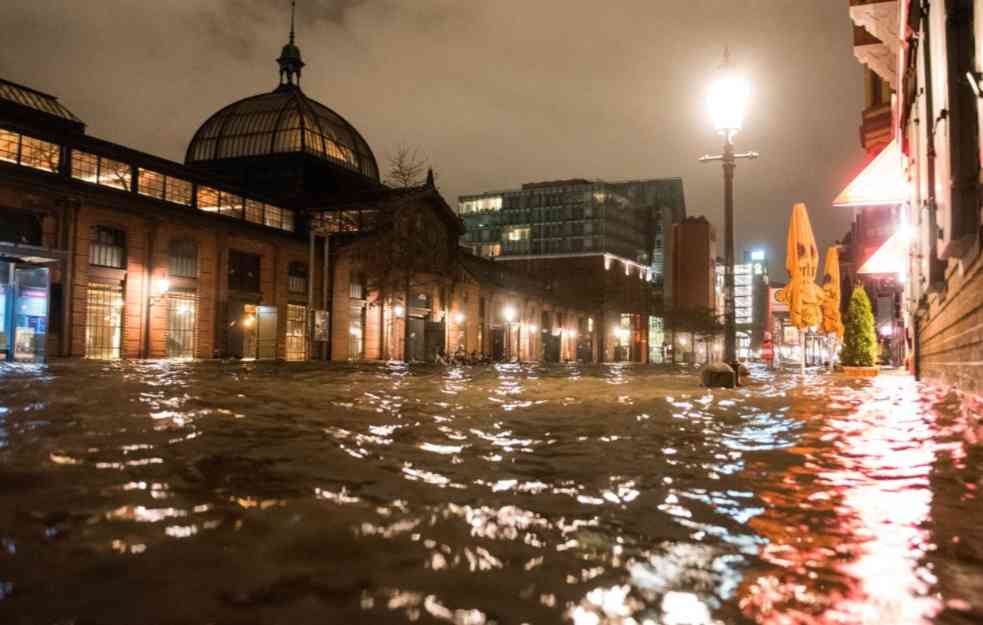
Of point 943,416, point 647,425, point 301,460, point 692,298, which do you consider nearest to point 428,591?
point 301,460

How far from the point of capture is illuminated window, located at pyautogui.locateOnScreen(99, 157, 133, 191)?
31422mm

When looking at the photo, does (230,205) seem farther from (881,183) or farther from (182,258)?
(881,183)

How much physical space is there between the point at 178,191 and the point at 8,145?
8327mm

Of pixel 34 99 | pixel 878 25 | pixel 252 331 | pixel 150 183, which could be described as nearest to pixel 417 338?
pixel 252 331

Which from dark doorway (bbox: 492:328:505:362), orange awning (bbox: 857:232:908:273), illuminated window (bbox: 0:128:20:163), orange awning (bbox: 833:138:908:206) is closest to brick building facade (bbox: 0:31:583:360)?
illuminated window (bbox: 0:128:20:163)

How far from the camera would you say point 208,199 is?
3700 cm

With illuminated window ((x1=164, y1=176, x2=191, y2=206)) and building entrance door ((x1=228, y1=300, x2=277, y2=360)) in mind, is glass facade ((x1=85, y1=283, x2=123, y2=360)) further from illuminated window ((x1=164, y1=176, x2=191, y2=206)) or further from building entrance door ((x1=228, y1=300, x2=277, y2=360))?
building entrance door ((x1=228, y1=300, x2=277, y2=360))

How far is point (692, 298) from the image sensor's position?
13500 cm

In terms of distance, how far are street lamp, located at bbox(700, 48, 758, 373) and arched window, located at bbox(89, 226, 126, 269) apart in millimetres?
28056

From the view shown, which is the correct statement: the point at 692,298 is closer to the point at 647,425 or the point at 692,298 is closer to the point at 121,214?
the point at 121,214

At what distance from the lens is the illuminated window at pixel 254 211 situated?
130 ft

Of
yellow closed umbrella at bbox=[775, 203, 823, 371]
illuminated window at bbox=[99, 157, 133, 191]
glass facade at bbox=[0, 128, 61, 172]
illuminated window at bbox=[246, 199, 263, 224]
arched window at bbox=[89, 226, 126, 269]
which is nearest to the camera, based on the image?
yellow closed umbrella at bbox=[775, 203, 823, 371]

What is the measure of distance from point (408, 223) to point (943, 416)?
29.8m

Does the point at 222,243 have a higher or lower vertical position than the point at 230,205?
lower
